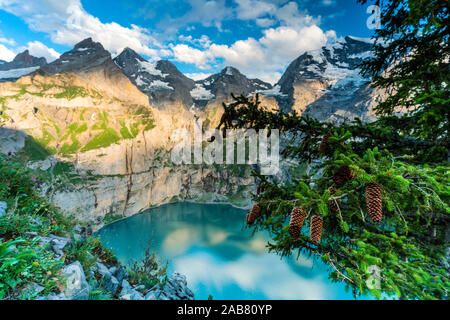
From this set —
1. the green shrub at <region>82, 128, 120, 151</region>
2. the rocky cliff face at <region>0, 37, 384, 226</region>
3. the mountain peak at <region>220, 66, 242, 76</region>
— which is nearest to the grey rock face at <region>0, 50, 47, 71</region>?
the rocky cliff face at <region>0, 37, 384, 226</region>

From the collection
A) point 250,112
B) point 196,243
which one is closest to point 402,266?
point 250,112

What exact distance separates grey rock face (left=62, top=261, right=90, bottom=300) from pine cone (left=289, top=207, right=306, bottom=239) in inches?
156

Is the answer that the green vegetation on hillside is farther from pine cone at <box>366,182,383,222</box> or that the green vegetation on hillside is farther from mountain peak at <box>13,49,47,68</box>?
mountain peak at <box>13,49,47,68</box>

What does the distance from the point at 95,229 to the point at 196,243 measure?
136 feet

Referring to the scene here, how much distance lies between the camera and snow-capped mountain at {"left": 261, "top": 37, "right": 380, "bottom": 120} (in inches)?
4016

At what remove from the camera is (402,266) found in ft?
8.14

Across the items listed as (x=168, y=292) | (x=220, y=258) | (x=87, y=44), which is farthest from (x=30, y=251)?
(x=87, y=44)

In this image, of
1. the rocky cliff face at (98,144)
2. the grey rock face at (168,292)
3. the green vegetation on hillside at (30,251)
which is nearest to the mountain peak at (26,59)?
the rocky cliff face at (98,144)

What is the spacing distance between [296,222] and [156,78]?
7760 inches

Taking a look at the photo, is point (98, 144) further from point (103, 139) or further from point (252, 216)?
point (252, 216)

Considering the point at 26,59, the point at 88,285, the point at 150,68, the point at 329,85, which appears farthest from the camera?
the point at 150,68

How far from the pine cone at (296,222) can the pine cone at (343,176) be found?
0.74 m

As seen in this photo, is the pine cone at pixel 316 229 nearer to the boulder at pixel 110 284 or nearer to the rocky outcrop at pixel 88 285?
the rocky outcrop at pixel 88 285

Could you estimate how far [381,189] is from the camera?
7.00 feet
